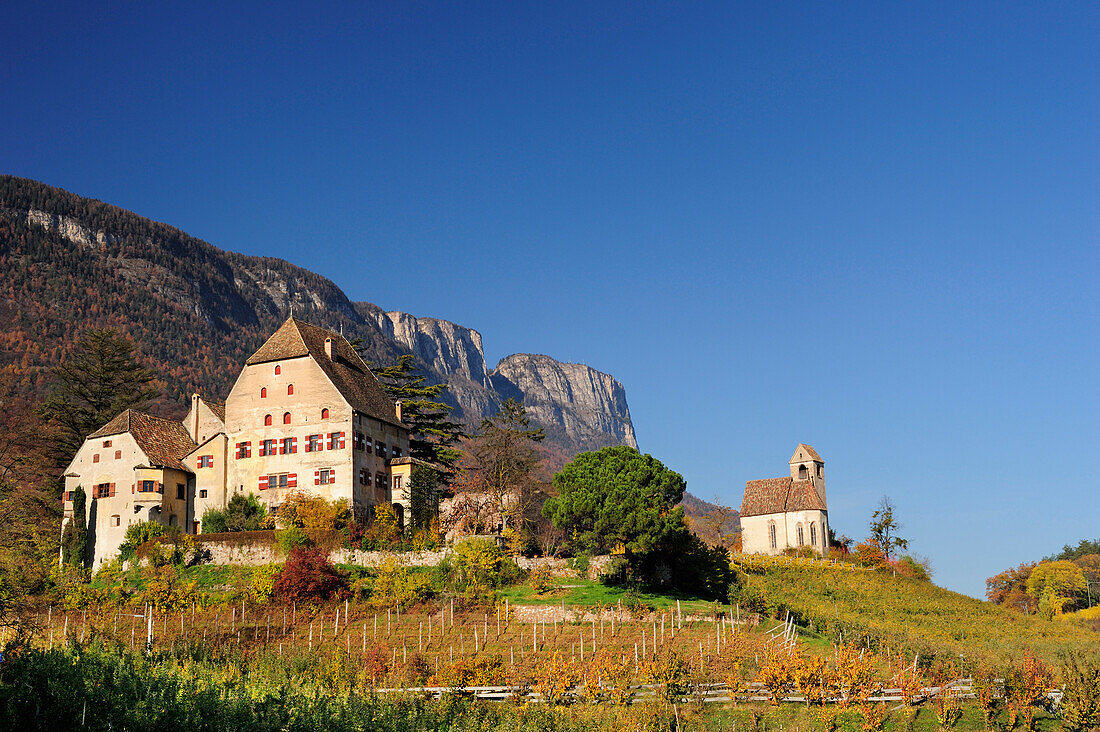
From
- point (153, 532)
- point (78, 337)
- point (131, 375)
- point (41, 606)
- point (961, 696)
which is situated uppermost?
point (78, 337)

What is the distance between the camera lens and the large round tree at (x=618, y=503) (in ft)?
189

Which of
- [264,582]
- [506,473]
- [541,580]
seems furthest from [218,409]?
[541,580]

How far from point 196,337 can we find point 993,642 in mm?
166936

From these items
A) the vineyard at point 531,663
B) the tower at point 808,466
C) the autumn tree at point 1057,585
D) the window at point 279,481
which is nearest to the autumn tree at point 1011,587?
the autumn tree at point 1057,585

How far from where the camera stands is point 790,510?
9169 centimetres

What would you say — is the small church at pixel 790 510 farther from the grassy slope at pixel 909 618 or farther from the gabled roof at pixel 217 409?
the gabled roof at pixel 217 409

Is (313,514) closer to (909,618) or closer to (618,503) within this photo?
(618,503)

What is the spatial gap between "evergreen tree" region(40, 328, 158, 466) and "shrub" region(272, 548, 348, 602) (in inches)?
1051

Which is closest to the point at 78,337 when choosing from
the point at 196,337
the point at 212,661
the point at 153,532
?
the point at 196,337

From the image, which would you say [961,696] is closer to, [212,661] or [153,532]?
[212,661]

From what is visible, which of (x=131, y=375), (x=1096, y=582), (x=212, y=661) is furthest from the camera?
(x=1096, y=582)

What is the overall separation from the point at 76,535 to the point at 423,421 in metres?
27.1

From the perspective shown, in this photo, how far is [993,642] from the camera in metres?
60.6

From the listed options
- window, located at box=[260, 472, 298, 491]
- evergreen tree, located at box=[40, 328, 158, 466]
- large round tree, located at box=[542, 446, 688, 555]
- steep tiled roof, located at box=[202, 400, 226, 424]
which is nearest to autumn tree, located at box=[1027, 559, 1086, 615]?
large round tree, located at box=[542, 446, 688, 555]
